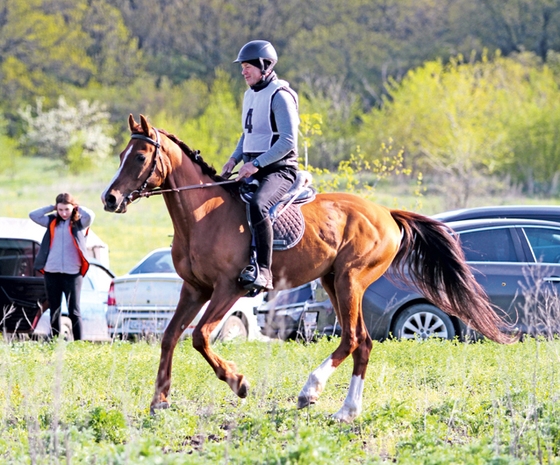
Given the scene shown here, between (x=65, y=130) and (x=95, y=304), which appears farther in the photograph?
(x=65, y=130)

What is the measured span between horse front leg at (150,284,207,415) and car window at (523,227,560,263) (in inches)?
218

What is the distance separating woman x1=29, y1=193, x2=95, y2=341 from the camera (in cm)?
1153

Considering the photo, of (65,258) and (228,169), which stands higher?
(228,169)

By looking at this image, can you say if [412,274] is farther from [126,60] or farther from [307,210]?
[126,60]

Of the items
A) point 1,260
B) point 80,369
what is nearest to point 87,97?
point 1,260

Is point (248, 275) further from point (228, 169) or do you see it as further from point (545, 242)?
point (545, 242)

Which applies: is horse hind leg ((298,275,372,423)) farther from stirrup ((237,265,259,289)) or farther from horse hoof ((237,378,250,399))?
stirrup ((237,265,259,289))

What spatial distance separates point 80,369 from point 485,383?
377 centimetres

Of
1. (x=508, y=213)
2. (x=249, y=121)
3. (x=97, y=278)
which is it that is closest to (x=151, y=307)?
(x=97, y=278)

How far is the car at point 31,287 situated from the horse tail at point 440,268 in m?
5.04

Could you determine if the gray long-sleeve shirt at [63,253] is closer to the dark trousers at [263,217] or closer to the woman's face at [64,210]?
the woman's face at [64,210]

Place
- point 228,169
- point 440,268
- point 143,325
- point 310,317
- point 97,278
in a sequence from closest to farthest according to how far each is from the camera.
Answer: point 228,169, point 440,268, point 310,317, point 143,325, point 97,278

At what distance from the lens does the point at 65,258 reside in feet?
37.9

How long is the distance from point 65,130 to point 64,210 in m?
68.4
